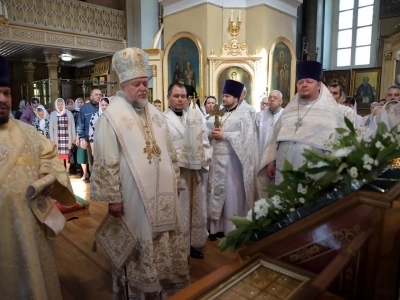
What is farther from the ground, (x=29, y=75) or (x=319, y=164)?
(x=29, y=75)

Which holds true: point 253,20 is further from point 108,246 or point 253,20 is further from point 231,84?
point 108,246

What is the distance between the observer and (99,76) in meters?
14.8

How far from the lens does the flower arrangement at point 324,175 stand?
1.15 m

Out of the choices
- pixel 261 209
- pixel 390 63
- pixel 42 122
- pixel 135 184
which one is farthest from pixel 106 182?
pixel 390 63

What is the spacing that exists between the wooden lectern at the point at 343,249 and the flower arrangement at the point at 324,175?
0.06 meters

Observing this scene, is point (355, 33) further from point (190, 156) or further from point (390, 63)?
point (190, 156)

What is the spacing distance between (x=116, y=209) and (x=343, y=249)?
5.28 feet

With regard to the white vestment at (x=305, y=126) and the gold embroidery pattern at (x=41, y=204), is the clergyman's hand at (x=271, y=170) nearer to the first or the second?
the white vestment at (x=305, y=126)

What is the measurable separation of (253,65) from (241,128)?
18.0 feet

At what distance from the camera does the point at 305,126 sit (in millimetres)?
3070

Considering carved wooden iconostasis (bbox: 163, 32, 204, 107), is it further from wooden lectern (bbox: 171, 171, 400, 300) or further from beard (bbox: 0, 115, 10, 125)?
wooden lectern (bbox: 171, 171, 400, 300)

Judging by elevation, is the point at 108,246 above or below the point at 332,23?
below

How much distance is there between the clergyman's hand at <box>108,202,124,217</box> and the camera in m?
2.27

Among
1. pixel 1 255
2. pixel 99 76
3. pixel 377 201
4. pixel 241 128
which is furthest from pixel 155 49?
pixel 377 201
